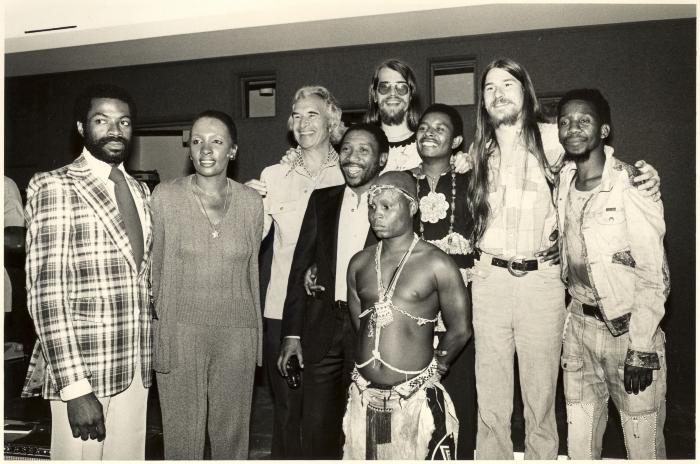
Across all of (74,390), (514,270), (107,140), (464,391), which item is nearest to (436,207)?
(514,270)

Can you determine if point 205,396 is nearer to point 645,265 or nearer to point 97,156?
point 97,156

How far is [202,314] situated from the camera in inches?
122

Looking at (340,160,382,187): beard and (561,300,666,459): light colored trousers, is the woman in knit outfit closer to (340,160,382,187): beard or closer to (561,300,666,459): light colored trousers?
(340,160,382,187): beard

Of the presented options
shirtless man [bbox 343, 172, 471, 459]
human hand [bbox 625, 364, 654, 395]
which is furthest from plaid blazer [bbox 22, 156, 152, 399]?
human hand [bbox 625, 364, 654, 395]

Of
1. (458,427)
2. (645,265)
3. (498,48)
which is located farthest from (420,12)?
(458,427)

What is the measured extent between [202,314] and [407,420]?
3.81 ft

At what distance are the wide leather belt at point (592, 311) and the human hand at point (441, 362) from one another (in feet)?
2.59

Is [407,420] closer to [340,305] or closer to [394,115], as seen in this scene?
[340,305]

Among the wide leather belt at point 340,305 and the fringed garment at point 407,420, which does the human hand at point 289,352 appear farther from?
the fringed garment at point 407,420

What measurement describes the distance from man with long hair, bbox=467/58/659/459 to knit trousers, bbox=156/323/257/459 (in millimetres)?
1275

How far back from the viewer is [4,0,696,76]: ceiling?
353 centimetres

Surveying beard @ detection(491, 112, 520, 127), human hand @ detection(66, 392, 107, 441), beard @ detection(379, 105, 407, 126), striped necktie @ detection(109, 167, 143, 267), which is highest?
beard @ detection(379, 105, 407, 126)

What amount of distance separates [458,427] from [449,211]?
1136 mm

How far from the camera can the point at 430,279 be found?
294 centimetres
